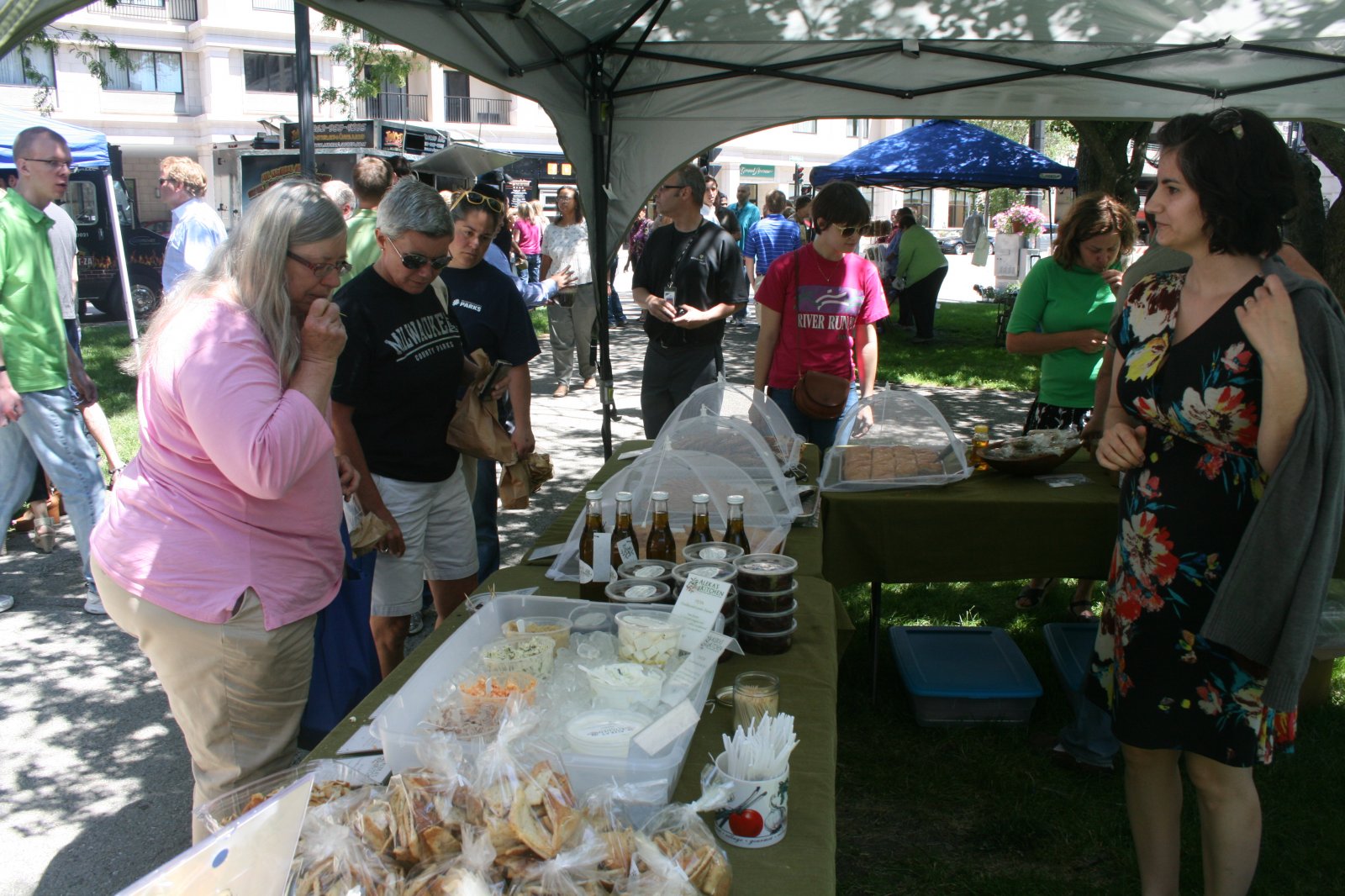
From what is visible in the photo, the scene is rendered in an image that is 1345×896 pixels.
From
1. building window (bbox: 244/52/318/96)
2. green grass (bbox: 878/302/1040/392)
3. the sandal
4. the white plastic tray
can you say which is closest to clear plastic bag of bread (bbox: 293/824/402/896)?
the white plastic tray

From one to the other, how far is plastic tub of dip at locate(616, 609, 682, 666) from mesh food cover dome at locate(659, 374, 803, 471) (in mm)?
1827

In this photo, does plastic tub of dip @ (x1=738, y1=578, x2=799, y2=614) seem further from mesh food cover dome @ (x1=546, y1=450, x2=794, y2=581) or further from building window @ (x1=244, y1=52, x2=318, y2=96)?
building window @ (x1=244, y1=52, x2=318, y2=96)

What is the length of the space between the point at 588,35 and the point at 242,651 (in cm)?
330

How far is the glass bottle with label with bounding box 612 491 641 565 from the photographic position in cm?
238

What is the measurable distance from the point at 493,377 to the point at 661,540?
1.31 metres

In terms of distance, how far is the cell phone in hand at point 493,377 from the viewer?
3.35 m

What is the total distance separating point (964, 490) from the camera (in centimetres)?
344

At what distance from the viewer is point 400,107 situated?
3591 cm

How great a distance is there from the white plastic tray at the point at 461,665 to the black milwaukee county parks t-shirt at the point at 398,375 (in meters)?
1.06

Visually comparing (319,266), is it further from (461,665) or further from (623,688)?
(623,688)

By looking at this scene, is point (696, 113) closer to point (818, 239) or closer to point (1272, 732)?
point (818, 239)

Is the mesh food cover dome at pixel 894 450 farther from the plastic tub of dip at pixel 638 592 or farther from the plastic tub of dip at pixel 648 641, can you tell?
the plastic tub of dip at pixel 648 641

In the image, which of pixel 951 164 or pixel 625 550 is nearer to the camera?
pixel 625 550

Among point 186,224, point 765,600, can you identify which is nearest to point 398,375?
point 765,600
